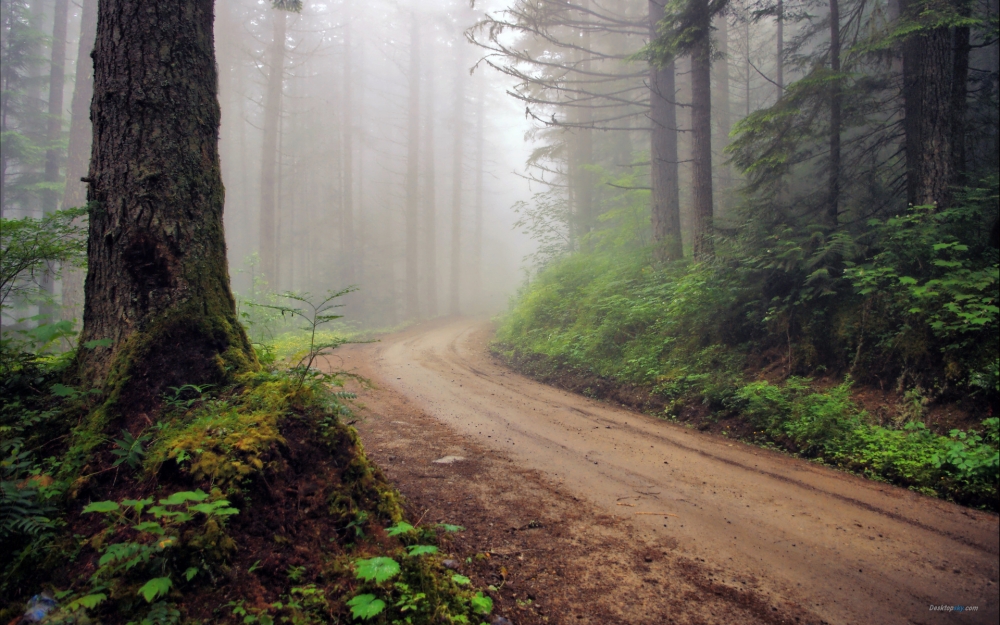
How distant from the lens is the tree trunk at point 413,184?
27.6 metres

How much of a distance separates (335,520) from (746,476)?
13.4ft

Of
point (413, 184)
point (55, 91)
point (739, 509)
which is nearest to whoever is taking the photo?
point (739, 509)

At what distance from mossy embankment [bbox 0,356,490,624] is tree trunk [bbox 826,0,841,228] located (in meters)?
8.90

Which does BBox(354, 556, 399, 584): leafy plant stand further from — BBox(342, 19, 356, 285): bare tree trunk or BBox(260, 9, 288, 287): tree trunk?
BBox(342, 19, 356, 285): bare tree trunk

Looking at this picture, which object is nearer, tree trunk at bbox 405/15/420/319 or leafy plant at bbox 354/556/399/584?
leafy plant at bbox 354/556/399/584

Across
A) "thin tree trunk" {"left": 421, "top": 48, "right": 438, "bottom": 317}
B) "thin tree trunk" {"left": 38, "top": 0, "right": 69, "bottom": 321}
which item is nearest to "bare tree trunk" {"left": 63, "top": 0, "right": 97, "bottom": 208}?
"thin tree trunk" {"left": 38, "top": 0, "right": 69, "bottom": 321}

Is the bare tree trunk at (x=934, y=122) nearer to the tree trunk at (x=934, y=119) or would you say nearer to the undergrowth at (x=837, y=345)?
the tree trunk at (x=934, y=119)

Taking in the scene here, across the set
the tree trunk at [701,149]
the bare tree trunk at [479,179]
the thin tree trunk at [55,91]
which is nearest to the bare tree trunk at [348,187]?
the bare tree trunk at [479,179]

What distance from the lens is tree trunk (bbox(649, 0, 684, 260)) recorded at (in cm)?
1252

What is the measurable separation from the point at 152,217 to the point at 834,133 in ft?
38.1

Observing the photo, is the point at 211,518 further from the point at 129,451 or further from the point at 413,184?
the point at 413,184

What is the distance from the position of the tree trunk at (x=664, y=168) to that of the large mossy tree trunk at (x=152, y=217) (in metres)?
11.0

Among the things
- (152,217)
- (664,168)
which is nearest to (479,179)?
(664,168)

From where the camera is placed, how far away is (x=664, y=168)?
13.2 m
